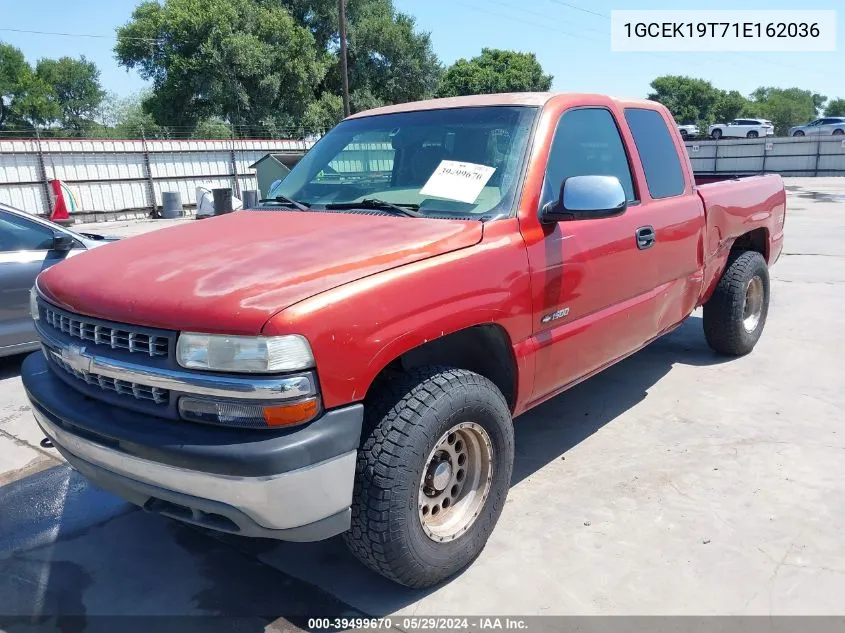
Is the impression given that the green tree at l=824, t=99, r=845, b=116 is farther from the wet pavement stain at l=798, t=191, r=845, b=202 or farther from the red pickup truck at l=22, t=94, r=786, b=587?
the red pickup truck at l=22, t=94, r=786, b=587

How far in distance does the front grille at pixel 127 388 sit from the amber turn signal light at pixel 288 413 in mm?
402

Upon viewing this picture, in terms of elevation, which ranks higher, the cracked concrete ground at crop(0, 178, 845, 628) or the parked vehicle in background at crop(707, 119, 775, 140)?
the parked vehicle in background at crop(707, 119, 775, 140)

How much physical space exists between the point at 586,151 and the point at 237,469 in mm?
2509

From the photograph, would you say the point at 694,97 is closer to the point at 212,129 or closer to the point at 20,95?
the point at 212,129

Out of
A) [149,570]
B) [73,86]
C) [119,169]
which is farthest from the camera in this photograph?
[73,86]

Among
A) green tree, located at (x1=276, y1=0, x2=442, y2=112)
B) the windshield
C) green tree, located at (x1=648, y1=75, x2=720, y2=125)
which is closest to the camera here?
the windshield

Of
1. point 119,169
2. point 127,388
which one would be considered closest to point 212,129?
point 119,169

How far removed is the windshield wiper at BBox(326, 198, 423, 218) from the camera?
3087mm

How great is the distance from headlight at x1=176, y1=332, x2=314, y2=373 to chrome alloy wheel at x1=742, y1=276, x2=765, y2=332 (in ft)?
14.4

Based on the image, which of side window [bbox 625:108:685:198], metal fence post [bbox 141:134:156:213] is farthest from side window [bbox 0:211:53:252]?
metal fence post [bbox 141:134:156:213]

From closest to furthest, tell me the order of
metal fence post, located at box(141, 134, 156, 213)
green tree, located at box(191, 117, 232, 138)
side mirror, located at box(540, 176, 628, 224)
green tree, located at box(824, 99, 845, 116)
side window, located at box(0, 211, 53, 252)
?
side mirror, located at box(540, 176, 628, 224) → side window, located at box(0, 211, 53, 252) → metal fence post, located at box(141, 134, 156, 213) → green tree, located at box(191, 117, 232, 138) → green tree, located at box(824, 99, 845, 116)

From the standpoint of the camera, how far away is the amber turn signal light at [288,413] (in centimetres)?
216

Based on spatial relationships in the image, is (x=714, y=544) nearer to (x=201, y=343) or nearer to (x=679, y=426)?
(x=679, y=426)

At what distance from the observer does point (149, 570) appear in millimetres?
2965
